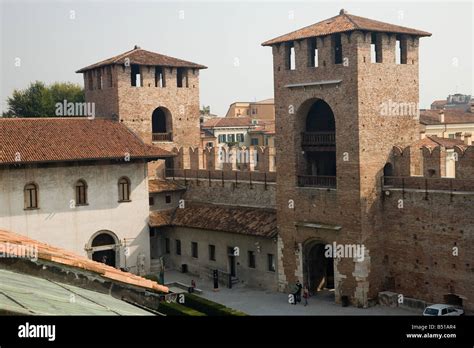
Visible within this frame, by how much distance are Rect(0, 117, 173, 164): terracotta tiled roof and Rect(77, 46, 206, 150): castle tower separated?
1759mm

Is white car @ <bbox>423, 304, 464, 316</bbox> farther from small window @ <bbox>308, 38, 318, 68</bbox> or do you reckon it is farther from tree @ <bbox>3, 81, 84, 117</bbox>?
tree @ <bbox>3, 81, 84, 117</bbox>

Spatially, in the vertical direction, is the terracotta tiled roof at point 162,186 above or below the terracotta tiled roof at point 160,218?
above

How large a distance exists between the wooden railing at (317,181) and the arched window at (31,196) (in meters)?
11.3

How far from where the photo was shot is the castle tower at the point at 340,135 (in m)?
25.1

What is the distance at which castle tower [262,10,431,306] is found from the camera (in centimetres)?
2509

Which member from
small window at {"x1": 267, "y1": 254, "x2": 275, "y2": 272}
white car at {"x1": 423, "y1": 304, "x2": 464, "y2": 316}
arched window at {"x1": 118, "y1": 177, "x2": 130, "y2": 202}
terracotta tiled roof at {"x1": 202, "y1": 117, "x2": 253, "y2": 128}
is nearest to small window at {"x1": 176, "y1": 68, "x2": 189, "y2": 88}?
arched window at {"x1": 118, "y1": 177, "x2": 130, "y2": 202}

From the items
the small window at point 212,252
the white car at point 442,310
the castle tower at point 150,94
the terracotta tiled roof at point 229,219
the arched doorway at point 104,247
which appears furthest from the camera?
the castle tower at point 150,94

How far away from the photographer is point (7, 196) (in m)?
28.4

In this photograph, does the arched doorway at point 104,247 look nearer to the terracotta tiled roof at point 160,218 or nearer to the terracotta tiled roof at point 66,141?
the terracotta tiled roof at point 160,218

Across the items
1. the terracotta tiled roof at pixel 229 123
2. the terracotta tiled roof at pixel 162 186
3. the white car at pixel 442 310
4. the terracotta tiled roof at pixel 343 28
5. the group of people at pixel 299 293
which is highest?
the terracotta tiled roof at pixel 343 28

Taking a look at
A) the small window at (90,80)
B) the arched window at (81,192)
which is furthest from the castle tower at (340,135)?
the small window at (90,80)

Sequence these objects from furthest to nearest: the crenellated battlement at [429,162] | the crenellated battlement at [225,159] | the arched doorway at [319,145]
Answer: the crenellated battlement at [225,159]
the arched doorway at [319,145]
the crenellated battlement at [429,162]
